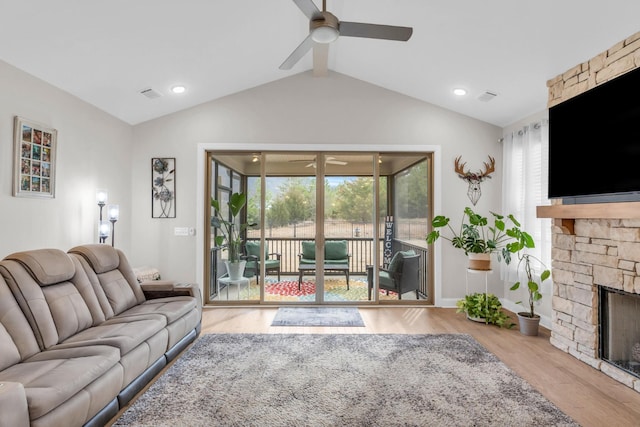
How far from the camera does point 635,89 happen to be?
259 centimetres

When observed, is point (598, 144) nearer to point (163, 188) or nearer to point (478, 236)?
point (478, 236)

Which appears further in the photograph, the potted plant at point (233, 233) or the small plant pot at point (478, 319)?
the potted plant at point (233, 233)

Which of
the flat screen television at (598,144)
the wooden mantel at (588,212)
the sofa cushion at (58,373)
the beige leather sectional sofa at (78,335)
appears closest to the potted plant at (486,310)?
the wooden mantel at (588,212)

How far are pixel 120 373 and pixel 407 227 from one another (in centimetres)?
402

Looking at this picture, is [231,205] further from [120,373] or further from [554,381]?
[554,381]

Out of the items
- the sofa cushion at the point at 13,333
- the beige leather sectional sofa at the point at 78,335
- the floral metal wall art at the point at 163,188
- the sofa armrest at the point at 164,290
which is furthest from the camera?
the floral metal wall art at the point at 163,188

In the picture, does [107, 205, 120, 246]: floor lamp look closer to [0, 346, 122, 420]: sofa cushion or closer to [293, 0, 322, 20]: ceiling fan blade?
[0, 346, 122, 420]: sofa cushion

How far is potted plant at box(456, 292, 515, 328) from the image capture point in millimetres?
4320

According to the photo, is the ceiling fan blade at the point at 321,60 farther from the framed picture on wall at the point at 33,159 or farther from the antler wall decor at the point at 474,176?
the framed picture on wall at the point at 33,159

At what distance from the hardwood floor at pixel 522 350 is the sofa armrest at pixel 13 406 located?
7.96ft

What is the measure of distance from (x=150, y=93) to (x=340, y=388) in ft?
13.0

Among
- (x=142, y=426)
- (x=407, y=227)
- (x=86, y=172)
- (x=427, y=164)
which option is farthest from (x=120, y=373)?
(x=427, y=164)

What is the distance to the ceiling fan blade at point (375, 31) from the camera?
258 cm

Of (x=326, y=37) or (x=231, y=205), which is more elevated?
(x=326, y=37)
